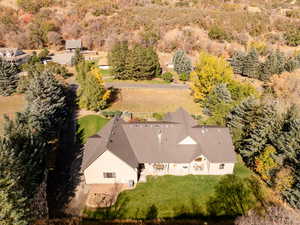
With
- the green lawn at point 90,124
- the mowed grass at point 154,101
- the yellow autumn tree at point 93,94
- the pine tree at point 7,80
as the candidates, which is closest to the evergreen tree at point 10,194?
the green lawn at point 90,124

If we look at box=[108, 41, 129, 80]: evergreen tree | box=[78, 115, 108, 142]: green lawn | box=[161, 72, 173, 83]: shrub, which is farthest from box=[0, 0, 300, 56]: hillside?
box=[78, 115, 108, 142]: green lawn

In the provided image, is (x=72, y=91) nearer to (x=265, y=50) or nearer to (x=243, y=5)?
(x=265, y=50)

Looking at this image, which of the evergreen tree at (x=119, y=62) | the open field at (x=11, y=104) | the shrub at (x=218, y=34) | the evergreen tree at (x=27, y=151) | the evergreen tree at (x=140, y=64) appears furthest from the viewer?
the shrub at (x=218, y=34)

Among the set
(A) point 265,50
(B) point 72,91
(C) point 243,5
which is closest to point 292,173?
(B) point 72,91

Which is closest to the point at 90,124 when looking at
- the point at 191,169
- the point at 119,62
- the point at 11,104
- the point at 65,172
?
the point at 65,172

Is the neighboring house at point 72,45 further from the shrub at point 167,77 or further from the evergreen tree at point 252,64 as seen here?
the evergreen tree at point 252,64

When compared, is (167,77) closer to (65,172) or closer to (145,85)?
(145,85)
